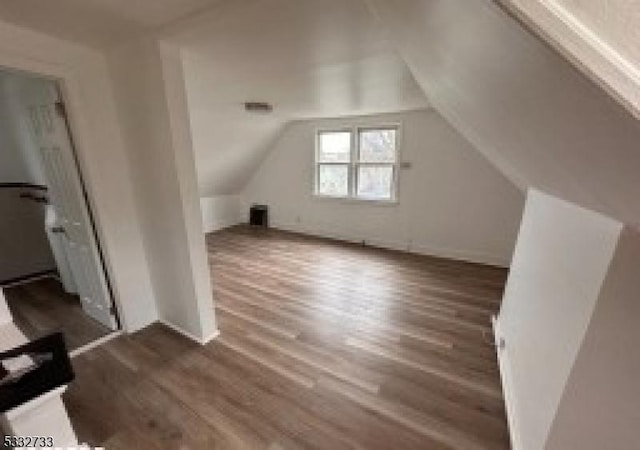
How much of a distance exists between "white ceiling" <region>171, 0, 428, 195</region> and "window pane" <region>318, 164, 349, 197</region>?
869 millimetres

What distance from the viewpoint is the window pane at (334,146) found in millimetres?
4594

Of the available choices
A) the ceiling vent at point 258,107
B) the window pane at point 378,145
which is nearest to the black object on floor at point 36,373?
the ceiling vent at point 258,107

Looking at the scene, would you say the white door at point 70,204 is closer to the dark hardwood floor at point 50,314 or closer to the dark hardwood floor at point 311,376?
the dark hardwood floor at point 50,314

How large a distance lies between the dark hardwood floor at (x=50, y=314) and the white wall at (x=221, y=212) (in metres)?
2.32

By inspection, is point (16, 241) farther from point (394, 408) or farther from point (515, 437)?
point (515, 437)

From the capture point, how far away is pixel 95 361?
2.05 metres

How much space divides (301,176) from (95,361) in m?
3.79

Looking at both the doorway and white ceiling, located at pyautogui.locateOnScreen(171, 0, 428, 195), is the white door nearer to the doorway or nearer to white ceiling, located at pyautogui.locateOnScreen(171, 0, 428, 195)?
the doorway

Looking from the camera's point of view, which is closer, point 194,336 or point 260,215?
point 194,336

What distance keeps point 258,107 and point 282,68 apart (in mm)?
1226

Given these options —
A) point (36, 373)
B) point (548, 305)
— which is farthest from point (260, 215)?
point (548, 305)

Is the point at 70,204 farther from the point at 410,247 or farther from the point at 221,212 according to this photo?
the point at 410,247

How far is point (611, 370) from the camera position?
90 centimetres

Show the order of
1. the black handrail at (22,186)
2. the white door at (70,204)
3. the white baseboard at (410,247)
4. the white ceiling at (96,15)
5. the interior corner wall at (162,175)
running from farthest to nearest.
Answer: the white baseboard at (410,247)
the black handrail at (22,186)
the white door at (70,204)
the interior corner wall at (162,175)
the white ceiling at (96,15)
